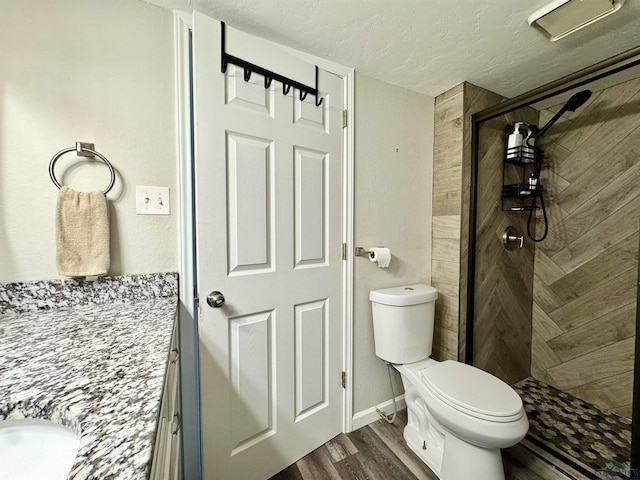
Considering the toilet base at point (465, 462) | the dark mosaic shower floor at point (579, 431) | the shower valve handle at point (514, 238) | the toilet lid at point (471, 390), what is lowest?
the dark mosaic shower floor at point (579, 431)

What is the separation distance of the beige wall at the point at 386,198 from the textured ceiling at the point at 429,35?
0.18 m

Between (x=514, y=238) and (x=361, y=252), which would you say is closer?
(x=361, y=252)

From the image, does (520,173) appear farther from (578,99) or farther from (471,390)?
(471,390)

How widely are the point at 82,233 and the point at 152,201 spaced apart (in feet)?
0.81

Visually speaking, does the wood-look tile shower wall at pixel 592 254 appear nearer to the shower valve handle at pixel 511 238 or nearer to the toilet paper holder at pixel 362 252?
the shower valve handle at pixel 511 238

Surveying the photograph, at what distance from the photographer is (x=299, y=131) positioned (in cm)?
127

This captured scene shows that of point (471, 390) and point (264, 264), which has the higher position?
point (264, 264)

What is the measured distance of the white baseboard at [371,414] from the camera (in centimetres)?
153

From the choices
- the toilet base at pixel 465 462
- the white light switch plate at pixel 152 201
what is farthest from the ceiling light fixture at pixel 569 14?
the toilet base at pixel 465 462

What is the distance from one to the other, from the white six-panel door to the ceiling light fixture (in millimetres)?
873

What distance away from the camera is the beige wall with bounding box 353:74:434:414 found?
4.92ft

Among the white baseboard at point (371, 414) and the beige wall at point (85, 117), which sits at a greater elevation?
the beige wall at point (85, 117)

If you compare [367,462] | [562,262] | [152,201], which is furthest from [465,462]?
[152,201]

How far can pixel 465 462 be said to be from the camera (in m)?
1.11
